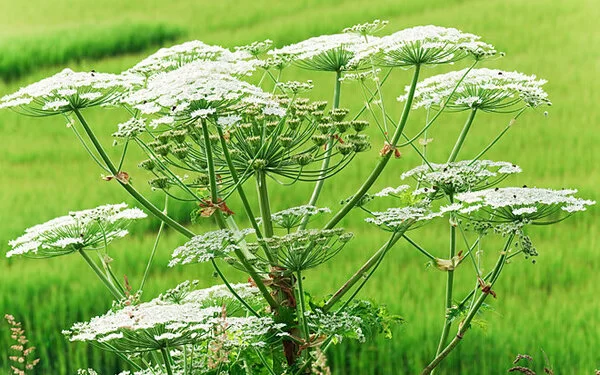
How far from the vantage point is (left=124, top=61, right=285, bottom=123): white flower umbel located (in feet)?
8.38

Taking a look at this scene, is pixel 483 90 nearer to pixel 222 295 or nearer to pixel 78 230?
pixel 222 295

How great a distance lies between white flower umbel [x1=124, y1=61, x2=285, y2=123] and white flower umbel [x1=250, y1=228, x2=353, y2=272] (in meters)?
0.37

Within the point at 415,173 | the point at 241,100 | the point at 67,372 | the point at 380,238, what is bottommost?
the point at 67,372

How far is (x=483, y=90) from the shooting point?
322 cm

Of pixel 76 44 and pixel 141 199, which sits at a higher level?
pixel 76 44

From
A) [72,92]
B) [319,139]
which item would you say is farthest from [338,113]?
[72,92]

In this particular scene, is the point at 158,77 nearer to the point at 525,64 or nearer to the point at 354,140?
the point at 354,140

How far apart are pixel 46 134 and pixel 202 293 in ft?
17.0

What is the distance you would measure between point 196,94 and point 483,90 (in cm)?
113

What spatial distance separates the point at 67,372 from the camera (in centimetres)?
494

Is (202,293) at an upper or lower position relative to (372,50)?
lower

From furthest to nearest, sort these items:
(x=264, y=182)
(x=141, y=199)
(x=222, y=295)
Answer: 1. (x=222, y=295)
2. (x=264, y=182)
3. (x=141, y=199)

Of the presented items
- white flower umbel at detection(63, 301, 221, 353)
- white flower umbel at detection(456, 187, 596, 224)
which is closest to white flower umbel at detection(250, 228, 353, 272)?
white flower umbel at detection(63, 301, 221, 353)

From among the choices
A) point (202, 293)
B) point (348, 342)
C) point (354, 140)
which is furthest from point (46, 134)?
point (354, 140)
